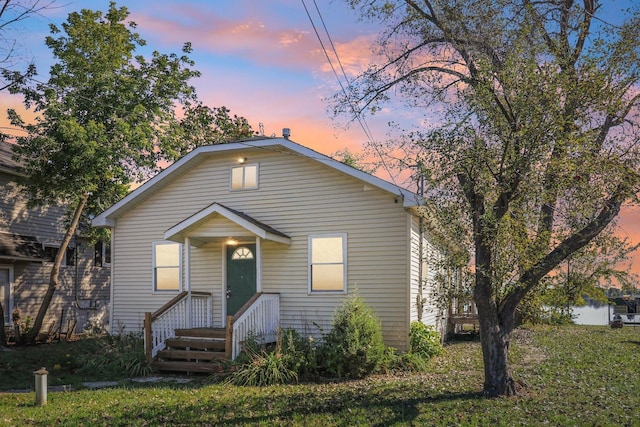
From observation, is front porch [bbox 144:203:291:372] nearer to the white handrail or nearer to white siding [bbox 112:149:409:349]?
the white handrail

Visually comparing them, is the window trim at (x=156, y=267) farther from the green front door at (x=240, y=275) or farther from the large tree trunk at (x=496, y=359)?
the large tree trunk at (x=496, y=359)

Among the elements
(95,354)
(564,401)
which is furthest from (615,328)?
(95,354)

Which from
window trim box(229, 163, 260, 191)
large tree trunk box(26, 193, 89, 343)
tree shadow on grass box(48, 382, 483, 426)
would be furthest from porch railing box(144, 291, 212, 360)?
large tree trunk box(26, 193, 89, 343)

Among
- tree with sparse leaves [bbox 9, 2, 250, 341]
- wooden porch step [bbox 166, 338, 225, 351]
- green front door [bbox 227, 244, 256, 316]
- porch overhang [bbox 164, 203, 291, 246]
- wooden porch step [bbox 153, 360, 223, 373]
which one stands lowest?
wooden porch step [bbox 153, 360, 223, 373]

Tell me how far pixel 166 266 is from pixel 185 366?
13.3ft

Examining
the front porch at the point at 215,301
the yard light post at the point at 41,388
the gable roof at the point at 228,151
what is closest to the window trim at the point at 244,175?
the gable roof at the point at 228,151

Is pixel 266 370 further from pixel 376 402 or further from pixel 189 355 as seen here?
pixel 376 402

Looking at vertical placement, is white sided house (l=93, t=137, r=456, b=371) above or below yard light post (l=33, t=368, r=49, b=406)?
above

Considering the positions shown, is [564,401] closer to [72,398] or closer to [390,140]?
[390,140]

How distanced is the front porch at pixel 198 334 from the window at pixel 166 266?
1.59m

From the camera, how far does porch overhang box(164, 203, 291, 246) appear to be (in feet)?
42.7

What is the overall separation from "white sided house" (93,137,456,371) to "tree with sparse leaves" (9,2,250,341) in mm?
2926

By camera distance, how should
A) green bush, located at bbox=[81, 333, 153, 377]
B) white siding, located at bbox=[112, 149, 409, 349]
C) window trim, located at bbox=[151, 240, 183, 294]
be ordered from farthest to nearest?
1. window trim, located at bbox=[151, 240, 183, 294]
2. white siding, located at bbox=[112, 149, 409, 349]
3. green bush, located at bbox=[81, 333, 153, 377]

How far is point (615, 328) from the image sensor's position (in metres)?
23.8
